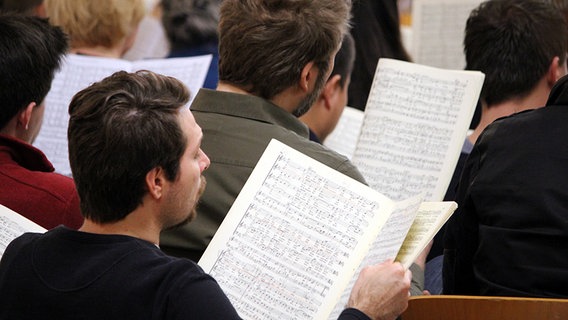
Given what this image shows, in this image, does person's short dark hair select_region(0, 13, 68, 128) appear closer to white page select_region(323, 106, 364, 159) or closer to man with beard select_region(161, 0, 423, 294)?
man with beard select_region(161, 0, 423, 294)

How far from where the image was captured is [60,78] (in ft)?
11.7

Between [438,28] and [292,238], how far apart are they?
2.60 meters

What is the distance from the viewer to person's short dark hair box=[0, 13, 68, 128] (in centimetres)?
262

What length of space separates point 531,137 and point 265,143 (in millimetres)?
598

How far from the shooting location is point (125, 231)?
190 cm

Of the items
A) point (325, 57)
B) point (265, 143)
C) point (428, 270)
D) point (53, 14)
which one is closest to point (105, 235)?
point (265, 143)

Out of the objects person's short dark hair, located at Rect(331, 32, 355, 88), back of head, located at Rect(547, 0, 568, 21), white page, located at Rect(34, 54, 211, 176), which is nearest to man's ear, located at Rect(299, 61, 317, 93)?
person's short dark hair, located at Rect(331, 32, 355, 88)

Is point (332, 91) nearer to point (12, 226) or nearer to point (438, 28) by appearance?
point (438, 28)

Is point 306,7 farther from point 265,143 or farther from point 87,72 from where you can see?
point 87,72

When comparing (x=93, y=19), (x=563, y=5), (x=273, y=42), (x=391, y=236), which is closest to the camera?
(x=391, y=236)

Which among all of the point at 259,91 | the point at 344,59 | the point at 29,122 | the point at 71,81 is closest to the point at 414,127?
the point at 259,91

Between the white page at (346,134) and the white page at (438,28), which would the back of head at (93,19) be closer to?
the white page at (346,134)

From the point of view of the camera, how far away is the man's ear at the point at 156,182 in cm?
188

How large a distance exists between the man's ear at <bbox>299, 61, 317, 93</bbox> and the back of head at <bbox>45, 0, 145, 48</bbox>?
1.52 metres
